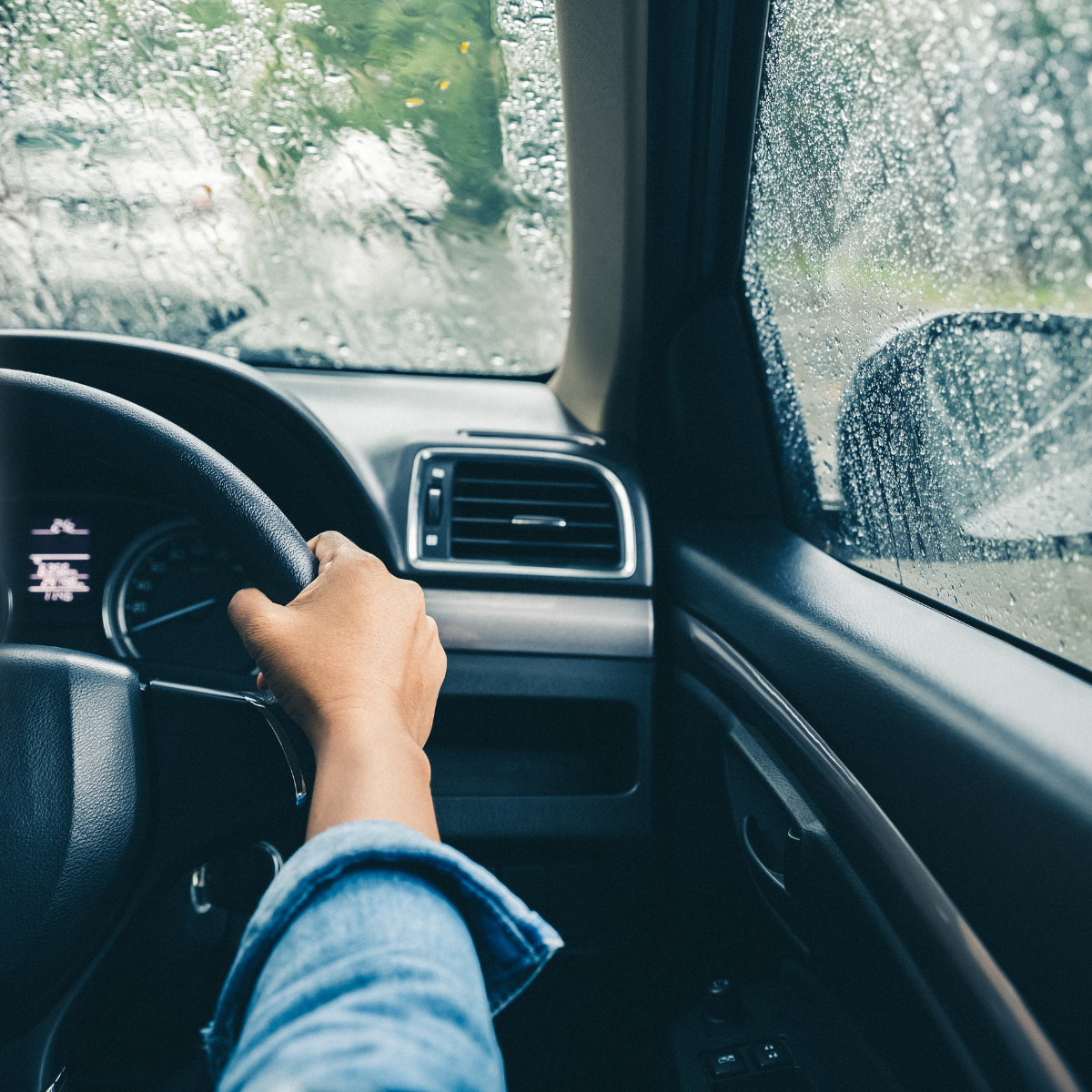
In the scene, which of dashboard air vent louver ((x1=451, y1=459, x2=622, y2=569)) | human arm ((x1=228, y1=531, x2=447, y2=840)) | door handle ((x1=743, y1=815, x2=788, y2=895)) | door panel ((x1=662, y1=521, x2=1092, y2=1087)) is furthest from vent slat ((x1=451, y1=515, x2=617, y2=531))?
human arm ((x1=228, y1=531, x2=447, y2=840))

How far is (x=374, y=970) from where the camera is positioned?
16.2 inches

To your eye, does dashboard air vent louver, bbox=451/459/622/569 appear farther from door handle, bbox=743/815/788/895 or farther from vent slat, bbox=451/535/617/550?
door handle, bbox=743/815/788/895

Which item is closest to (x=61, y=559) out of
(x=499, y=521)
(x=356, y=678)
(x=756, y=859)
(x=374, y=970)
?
(x=499, y=521)

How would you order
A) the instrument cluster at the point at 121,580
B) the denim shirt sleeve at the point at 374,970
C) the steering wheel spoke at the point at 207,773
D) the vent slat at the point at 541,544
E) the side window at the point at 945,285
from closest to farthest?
the denim shirt sleeve at the point at 374,970 → the side window at the point at 945,285 → the steering wheel spoke at the point at 207,773 → the instrument cluster at the point at 121,580 → the vent slat at the point at 541,544

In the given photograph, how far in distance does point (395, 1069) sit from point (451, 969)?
79mm

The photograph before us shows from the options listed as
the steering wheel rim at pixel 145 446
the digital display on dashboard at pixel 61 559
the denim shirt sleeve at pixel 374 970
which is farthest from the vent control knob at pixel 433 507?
the denim shirt sleeve at pixel 374 970

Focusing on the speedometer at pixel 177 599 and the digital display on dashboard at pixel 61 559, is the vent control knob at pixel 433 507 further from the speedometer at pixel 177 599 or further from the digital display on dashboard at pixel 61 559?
the digital display on dashboard at pixel 61 559

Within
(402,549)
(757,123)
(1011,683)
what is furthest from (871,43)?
(402,549)

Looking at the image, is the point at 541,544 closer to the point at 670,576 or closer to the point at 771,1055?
the point at 670,576

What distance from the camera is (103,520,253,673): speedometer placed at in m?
1.54

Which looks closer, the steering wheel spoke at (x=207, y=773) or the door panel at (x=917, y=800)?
the door panel at (x=917, y=800)

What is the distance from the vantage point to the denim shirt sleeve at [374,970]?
37cm

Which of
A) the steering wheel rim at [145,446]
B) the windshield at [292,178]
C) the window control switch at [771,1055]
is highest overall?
the windshield at [292,178]

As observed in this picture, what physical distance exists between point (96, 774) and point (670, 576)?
3.34 feet
